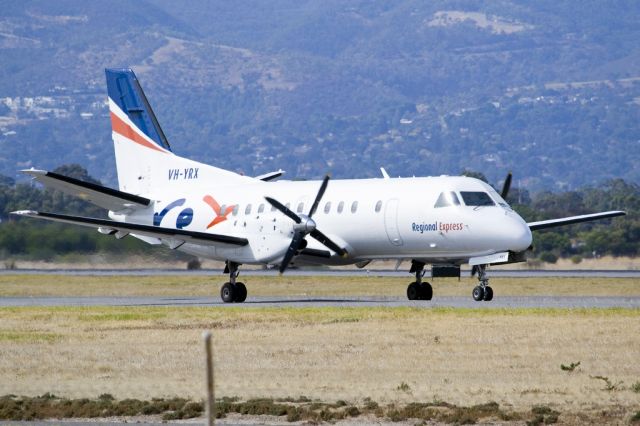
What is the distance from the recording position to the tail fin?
45.9m

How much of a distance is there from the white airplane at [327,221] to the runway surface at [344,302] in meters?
0.89

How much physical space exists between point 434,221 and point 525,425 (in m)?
19.4

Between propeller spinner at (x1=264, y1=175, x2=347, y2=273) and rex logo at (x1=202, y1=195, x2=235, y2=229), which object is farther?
rex logo at (x1=202, y1=195, x2=235, y2=229)

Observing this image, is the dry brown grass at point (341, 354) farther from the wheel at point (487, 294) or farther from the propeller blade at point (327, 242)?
the propeller blade at point (327, 242)

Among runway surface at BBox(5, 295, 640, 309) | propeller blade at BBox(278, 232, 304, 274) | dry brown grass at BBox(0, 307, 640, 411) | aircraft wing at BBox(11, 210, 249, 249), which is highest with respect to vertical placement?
aircraft wing at BBox(11, 210, 249, 249)

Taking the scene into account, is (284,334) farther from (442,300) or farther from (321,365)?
(442,300)

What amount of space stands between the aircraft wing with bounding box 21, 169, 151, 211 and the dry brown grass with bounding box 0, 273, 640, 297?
567 cm

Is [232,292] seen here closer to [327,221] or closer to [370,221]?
[327,221]

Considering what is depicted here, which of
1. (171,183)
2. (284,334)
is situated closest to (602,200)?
(171,183)

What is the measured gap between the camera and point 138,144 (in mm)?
46656

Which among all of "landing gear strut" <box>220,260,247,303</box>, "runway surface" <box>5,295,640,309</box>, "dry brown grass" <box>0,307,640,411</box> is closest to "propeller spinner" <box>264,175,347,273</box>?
"runway surface" <box>5,295,640,309</box>

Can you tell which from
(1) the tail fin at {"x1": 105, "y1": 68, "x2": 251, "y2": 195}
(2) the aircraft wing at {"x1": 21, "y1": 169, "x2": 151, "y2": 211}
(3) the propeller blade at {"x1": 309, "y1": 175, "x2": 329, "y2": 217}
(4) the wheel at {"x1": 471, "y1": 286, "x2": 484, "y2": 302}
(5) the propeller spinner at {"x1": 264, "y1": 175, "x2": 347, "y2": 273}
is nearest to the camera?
(4) the wheel at {"x1": 471, "y1": 286, "x2": 484, "y2": 302}

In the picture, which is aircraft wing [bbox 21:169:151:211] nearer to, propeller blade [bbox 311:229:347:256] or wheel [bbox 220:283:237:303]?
wheel [bbox 220:283:237:303]

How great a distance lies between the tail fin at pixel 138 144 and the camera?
151 feet
